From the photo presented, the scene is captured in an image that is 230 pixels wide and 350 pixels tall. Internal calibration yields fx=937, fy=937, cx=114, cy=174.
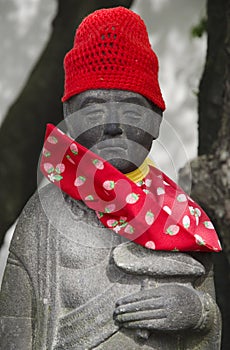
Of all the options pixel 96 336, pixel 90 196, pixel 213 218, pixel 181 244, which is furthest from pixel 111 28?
pixel 213 218

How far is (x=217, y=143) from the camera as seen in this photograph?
12.0ft

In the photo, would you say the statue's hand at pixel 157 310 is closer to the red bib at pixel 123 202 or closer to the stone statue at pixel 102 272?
the stone statue at pixel 102 272

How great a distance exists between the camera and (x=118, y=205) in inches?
96.3

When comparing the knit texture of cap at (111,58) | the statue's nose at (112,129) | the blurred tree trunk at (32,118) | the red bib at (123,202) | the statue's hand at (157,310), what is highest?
the knit texture of cap at (111,58)

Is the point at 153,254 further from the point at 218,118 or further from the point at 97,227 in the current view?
the point at 218,118

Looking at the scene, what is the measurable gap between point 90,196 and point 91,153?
0.12 metres

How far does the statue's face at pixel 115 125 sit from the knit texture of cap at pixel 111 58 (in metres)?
0.03

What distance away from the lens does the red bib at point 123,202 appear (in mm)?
2436

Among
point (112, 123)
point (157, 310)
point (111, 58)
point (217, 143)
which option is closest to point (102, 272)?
point (157, 310)

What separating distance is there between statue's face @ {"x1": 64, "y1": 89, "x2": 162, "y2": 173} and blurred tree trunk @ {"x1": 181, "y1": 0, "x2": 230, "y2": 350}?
3.59 ft

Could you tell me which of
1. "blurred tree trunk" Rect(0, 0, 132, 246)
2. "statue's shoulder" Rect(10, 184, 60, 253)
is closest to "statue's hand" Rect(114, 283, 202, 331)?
"statue's shoulder" Rect(10, 184, 60, 253)

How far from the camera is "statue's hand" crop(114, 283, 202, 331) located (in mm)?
2357

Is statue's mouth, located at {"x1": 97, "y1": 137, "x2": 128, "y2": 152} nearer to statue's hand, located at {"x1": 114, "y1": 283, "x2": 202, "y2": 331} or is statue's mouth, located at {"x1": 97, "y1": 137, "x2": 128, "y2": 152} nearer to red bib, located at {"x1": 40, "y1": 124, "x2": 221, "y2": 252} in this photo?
red bib, located at {"x1": 40, "y1": 124, "x2": 221, "y2": 252}

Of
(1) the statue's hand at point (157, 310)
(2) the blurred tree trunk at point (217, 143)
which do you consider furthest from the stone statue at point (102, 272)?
(2) the blurred tree trunk at point (217, 143)
